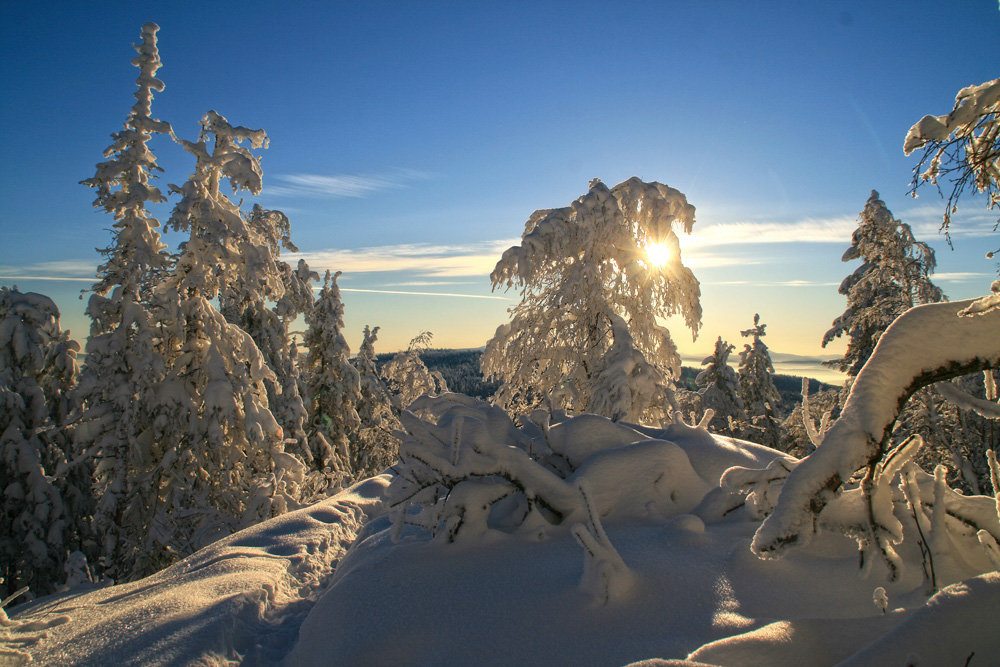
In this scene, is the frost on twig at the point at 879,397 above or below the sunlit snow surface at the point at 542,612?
above

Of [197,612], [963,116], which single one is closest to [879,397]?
[963,116]

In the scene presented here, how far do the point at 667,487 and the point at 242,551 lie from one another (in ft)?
17.3

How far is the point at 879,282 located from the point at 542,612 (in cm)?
1504

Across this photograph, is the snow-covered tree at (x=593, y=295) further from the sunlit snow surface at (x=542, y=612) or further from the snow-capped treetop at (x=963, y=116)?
the snow-capped treetop at (x=963, y=116)

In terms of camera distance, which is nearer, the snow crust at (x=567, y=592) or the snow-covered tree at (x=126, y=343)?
the snow crust at (x=567, y=592)

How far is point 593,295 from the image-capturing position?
11062 mm

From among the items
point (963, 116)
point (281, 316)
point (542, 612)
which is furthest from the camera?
point (281, 316)

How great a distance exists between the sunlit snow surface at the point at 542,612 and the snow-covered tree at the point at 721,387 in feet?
66.2

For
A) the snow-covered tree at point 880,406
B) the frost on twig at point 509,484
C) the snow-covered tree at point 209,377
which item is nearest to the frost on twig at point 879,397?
the snow-covered tree at point 880,406

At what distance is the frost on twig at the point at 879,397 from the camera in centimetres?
232

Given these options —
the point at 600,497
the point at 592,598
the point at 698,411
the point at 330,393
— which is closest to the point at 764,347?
the point at 698,411

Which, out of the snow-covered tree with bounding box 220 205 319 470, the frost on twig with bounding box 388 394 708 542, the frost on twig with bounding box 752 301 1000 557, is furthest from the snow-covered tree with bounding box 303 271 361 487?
the frost on twig with bounding box 752 301 1000 557

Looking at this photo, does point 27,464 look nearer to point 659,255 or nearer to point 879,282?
point 659,255

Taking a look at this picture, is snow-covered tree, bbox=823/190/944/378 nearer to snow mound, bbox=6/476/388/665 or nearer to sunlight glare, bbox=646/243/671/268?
sunlight glare, bbox=646/243/671/268
